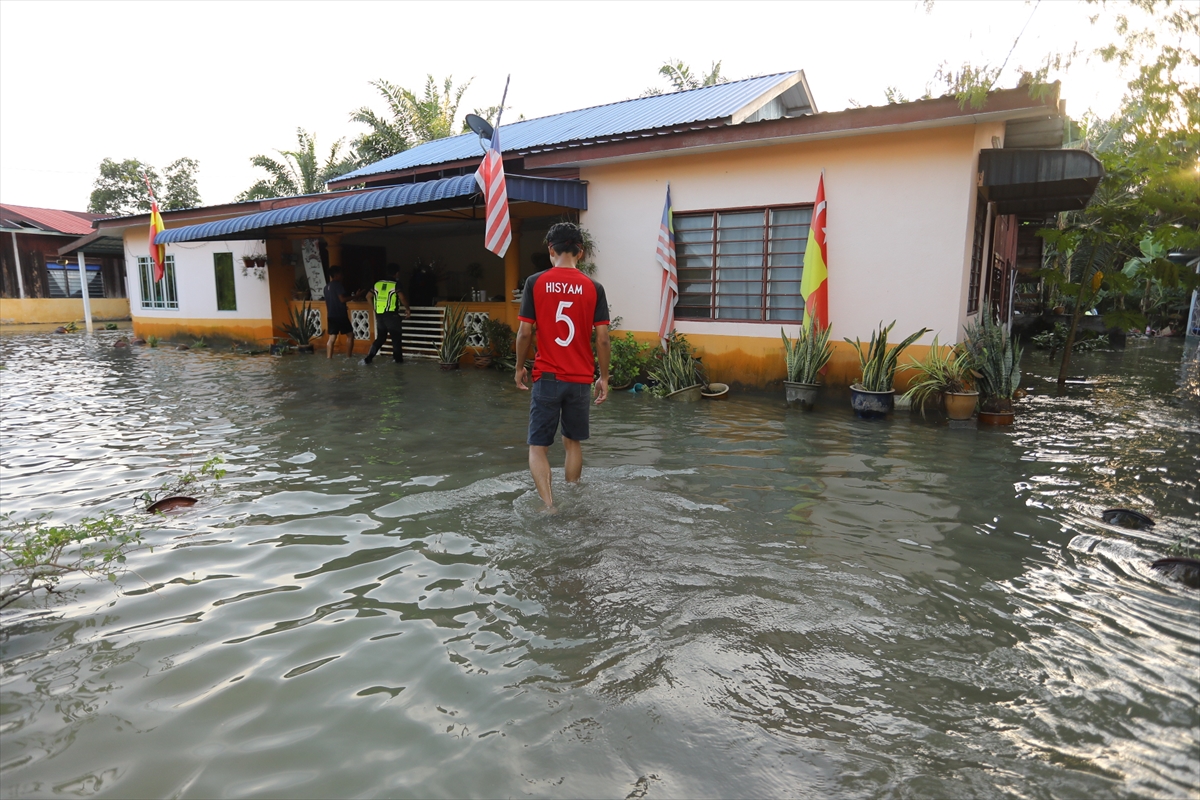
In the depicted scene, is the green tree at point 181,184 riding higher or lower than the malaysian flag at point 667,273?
higher

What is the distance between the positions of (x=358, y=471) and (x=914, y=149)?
723cm

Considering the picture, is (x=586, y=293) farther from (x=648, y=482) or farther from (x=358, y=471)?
(x=358, y=471)

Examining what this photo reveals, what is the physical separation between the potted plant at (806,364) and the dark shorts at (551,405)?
15.3 ft

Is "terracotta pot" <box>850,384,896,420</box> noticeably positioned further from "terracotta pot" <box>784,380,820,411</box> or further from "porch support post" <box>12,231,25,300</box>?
"porch support post" <box>12,231,25,300</box>

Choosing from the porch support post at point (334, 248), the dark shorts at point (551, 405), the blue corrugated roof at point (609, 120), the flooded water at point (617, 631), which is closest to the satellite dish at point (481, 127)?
the blue corrugated roof at point (609, 120)

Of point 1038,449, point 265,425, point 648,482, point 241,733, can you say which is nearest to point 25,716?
point 241,733

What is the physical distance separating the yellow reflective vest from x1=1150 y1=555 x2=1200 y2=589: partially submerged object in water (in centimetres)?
1100

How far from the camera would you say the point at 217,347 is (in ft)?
58.0

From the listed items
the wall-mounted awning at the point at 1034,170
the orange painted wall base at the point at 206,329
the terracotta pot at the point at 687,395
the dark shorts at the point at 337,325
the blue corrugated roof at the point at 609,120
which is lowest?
the terracotta pot at the point at 687,395

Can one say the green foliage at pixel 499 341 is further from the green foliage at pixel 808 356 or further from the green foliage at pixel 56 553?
the green foliage at pixel 56 553

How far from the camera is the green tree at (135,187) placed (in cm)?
3206

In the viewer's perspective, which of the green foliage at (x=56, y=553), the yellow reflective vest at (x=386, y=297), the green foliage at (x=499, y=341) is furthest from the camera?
the green foliage at (x=499, y=341)

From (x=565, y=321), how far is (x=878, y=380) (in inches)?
198

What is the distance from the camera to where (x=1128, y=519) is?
4.46 meters
